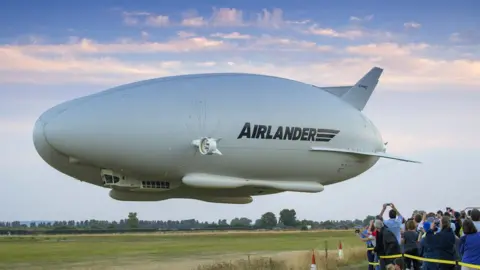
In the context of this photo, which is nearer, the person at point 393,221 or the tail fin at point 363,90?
the person at point 393,221

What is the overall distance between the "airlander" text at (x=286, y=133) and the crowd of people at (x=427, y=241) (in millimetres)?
3575

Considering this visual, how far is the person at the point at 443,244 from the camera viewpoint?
706 inches

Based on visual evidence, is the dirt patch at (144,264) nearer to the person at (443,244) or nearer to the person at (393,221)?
the person at (393,221)

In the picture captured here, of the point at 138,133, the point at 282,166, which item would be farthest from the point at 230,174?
the point at 138,133

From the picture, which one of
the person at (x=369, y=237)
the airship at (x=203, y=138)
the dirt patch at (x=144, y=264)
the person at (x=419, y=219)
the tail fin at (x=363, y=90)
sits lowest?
the dirt patch at (x=144, y=264)

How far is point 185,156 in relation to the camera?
2219 cm

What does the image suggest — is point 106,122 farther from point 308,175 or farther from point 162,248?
point 162,248

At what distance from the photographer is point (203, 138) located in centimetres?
2194

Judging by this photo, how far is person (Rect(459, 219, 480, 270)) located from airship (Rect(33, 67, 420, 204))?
27.0 ft

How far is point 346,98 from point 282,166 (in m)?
6.45

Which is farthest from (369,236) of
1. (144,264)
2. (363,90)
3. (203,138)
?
(144,264)

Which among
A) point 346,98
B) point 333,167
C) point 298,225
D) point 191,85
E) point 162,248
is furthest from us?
point 298,225

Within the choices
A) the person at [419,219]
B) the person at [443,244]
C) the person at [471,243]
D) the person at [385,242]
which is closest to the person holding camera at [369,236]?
the person at [419,219]

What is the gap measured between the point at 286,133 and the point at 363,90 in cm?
760
